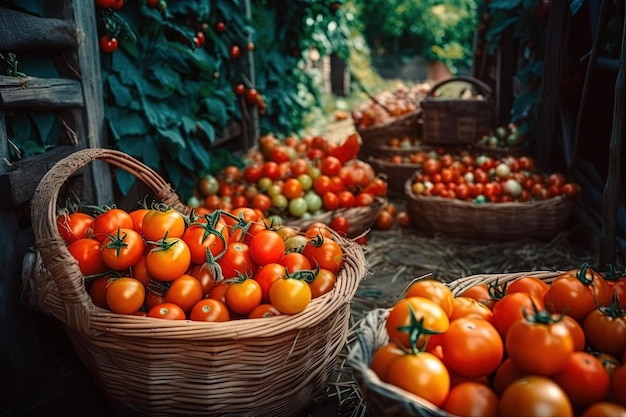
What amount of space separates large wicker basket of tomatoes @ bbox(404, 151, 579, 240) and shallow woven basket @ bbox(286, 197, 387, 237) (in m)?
0.44

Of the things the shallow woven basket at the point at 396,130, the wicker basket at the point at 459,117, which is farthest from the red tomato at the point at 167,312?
the shallow woven basket at the point at 396,130

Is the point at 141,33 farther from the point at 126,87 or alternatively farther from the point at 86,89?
the point at 86,89

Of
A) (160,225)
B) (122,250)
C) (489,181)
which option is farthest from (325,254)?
(489,181)

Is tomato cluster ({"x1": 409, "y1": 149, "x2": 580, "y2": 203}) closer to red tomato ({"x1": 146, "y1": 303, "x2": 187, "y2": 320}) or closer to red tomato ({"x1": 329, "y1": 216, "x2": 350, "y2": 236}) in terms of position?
red tomato ({"x1": 329, "y1": 216, "x2": 350, "y2": 236})

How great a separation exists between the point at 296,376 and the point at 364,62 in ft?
38.0

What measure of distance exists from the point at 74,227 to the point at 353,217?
205cm

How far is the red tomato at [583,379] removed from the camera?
125 centimetres

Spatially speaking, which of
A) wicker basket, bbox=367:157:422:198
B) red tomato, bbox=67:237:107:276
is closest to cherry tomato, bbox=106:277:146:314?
red tomato, bbox=67:237:107:276

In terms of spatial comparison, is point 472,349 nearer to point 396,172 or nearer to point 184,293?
point 184,293

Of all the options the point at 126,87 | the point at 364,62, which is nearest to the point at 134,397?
the point at 126,87

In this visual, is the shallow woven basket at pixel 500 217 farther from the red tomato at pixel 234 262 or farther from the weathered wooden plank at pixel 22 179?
the weathered wooden plank at pixel 22 179

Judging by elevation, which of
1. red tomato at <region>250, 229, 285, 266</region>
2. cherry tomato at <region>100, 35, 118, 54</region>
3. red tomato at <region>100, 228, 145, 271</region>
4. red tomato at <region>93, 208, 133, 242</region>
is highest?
cherry tomato at <region>100, 35, 118, 54</region>

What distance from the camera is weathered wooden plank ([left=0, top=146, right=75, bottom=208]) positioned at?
2.07m

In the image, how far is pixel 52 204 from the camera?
174cm
